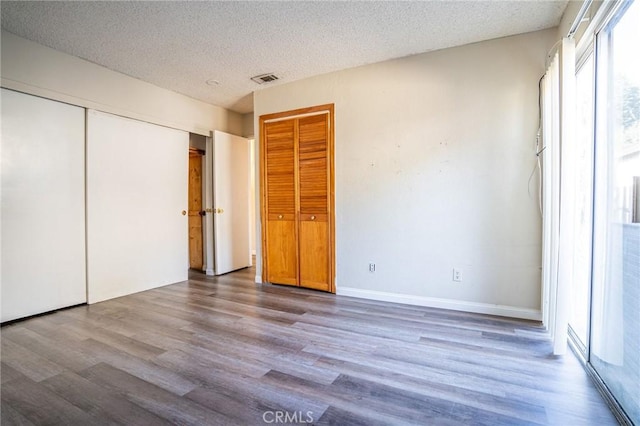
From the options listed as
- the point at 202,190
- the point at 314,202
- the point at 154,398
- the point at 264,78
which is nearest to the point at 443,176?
the point at 314,202

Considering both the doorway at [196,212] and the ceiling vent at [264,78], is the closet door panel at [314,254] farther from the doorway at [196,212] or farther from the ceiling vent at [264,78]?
the doorway at [196,212]

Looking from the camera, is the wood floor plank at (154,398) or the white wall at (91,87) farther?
the white wall at (91,87)

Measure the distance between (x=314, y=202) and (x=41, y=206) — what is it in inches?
110

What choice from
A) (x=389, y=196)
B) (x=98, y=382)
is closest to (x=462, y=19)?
(x=389, y=196)

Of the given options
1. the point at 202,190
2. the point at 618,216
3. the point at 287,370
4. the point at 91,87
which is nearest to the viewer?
the point at 618,216

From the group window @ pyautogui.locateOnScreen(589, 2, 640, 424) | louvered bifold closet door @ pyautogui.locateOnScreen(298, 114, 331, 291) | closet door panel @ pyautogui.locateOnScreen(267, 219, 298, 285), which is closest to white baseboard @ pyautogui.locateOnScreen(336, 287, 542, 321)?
louvered bifold closet door @ pyautogui.locateOnScreen(298, 114, 331, 291)

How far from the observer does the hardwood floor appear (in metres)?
1.60

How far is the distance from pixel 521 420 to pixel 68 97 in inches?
179

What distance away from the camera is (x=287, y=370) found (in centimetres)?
203

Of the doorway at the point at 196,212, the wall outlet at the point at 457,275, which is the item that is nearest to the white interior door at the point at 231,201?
the doorway at the point at 196,212

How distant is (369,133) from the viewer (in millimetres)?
3539

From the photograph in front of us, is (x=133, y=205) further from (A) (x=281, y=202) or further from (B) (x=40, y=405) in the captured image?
(B) (x=40, y=405)

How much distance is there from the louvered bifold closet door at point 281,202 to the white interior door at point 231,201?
0.98m

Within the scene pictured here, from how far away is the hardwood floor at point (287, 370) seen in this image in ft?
5.24
